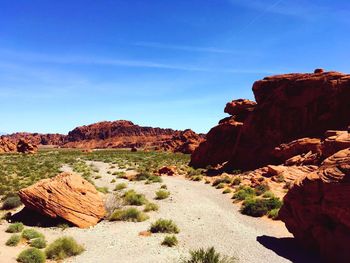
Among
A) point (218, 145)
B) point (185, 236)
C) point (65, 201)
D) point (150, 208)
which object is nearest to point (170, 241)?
point (185, 236)

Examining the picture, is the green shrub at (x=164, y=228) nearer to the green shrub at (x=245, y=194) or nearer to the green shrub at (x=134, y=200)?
the green shrub at (x=134, y=200)

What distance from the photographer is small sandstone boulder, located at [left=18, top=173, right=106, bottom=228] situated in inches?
637

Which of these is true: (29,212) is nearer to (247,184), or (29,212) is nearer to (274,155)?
(247,184)

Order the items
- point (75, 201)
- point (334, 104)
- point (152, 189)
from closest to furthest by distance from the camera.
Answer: point (75, 201), point (152, 189), point (334, 104)

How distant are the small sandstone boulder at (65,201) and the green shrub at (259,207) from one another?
7810mm

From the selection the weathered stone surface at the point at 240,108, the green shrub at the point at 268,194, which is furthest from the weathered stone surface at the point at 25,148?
the green shrub at the point at 268,194

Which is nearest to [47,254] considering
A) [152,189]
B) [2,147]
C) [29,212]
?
[29,212]

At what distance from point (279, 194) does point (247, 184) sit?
15.6 ft

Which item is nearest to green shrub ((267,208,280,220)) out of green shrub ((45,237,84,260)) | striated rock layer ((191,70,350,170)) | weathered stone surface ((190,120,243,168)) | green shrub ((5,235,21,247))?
green shrub ((45,237,84,260))

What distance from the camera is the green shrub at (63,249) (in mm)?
11961

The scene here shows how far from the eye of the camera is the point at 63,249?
1225cm

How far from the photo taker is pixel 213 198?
23.1m

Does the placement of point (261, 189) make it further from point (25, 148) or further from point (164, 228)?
point (25, 148)

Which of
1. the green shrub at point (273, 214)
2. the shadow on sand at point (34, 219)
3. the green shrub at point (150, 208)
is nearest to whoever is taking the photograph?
the shadow on sand at point (34, 219)
